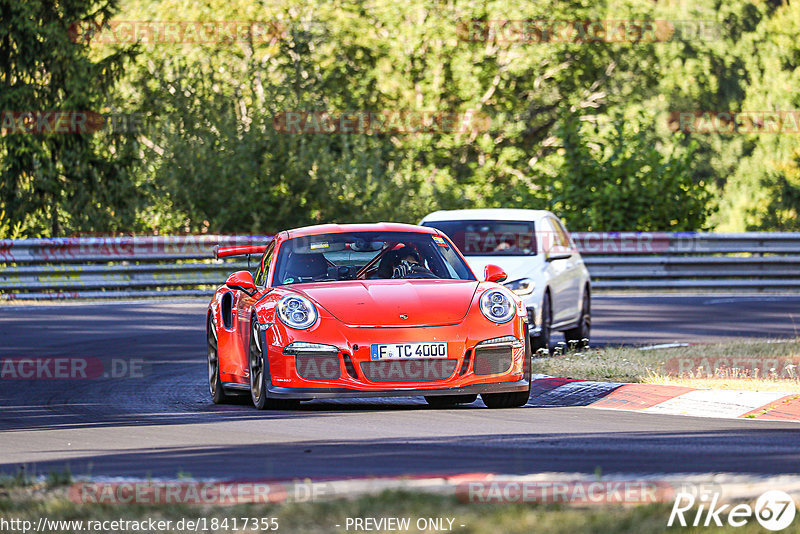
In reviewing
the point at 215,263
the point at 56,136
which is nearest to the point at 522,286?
the point at 215,263

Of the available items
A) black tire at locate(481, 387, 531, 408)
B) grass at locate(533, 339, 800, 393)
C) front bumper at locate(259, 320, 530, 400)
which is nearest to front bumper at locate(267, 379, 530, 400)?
front bumper at locate(259, 320, 530, 400)

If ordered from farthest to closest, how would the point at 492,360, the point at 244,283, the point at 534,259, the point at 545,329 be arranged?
the point at 534,259 < the point at 545,329 < the point at 244,283 < the point at 492,360

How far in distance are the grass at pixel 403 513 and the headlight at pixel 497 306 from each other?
13.8 ft

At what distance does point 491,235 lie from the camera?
53.1 ft

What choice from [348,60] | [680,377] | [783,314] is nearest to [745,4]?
[348,60]

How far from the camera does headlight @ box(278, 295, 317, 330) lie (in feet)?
32.3

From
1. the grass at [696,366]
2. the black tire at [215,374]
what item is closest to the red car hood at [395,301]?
the black tire at [215,374]

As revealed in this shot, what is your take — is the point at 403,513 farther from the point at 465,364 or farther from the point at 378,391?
the point at 465,364

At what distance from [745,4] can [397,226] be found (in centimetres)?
5778

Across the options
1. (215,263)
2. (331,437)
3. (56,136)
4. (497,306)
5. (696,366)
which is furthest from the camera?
(56,136)

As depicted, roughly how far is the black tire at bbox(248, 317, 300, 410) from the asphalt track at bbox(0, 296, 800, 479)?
0.17 meters

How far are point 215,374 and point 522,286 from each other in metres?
4.36

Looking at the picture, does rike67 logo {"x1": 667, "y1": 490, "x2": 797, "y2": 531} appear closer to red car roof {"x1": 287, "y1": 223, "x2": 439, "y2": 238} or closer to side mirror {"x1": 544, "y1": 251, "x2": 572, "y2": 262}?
red car roof {"x1": 287, "y1": 223, "x2": 439, "y2": 238}

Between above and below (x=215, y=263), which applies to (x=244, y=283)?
above
